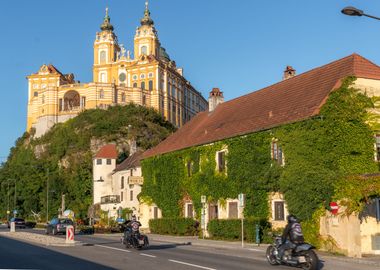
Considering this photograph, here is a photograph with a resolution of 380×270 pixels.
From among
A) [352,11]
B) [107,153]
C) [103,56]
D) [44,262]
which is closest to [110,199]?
[107,153]

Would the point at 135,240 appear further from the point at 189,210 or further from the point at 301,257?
the point at 189,210

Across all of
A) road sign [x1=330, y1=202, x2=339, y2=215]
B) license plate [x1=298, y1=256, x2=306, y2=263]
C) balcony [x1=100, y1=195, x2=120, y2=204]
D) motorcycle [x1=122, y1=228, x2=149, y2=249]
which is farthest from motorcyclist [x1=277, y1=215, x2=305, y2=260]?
balcony [x1=100, y1=195, x2=120, y2=204]

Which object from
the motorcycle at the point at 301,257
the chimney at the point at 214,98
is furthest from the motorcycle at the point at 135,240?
the chimney at the point at 214,98

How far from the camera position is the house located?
2533 centimetres

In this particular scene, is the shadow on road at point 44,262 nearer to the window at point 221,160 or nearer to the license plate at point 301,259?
the license plate at point 301,259

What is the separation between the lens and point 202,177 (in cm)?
3519

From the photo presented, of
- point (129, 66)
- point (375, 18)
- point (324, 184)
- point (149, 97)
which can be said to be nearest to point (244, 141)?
point (324, 184)

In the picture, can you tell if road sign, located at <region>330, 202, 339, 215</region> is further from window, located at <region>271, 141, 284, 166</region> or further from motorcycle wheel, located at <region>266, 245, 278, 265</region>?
window, located at <region>271, 141, 284, 166</region>

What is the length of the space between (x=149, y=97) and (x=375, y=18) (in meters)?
105

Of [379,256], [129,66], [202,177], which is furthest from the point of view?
[129,66]

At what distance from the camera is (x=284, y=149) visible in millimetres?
27312

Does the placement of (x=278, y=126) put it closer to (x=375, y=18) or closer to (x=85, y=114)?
(x=375, y=18)

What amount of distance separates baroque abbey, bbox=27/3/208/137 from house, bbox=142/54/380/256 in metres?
75.8

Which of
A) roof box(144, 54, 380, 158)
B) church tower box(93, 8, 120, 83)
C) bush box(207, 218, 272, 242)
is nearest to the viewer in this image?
roof box(144, 54, 380, 158)
